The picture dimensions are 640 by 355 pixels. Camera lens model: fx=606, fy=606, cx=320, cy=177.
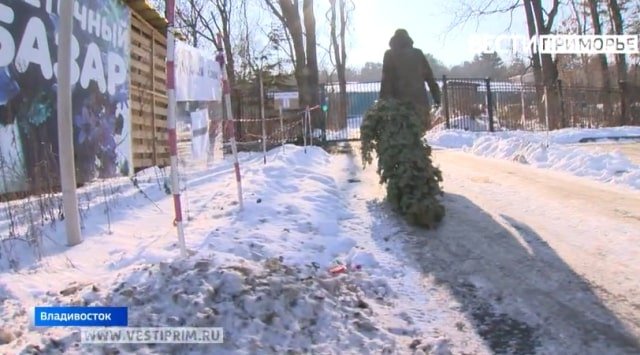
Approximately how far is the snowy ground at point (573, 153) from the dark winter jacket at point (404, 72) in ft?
2.59

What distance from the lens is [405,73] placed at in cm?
757

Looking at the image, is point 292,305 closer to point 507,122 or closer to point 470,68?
point 507,122

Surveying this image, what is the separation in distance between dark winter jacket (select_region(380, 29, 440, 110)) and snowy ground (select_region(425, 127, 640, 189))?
2.59 feet

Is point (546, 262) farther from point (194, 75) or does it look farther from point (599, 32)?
point (599, 32)

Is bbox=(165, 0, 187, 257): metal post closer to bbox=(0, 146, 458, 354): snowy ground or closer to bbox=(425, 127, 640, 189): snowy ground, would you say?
bbox=(0, 146, 458, 354): snowy ground

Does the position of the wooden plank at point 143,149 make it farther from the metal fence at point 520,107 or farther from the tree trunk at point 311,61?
the metal fence at point 520,107

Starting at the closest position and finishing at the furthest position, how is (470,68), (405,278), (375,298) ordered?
1. (375,298)
2. (405,278)
3. (470,68)

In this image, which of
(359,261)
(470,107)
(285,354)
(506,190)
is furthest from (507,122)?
(285,354)

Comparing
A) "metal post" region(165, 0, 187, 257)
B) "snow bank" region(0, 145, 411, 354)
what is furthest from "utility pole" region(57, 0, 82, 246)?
"metal post" region(165, 0, 187, 257)

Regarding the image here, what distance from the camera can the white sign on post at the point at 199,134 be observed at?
7526mm

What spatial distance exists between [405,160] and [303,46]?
16.0 meters

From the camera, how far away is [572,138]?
56.6ft

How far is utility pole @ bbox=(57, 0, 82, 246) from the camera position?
181 inches

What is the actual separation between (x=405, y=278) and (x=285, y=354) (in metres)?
1.72
